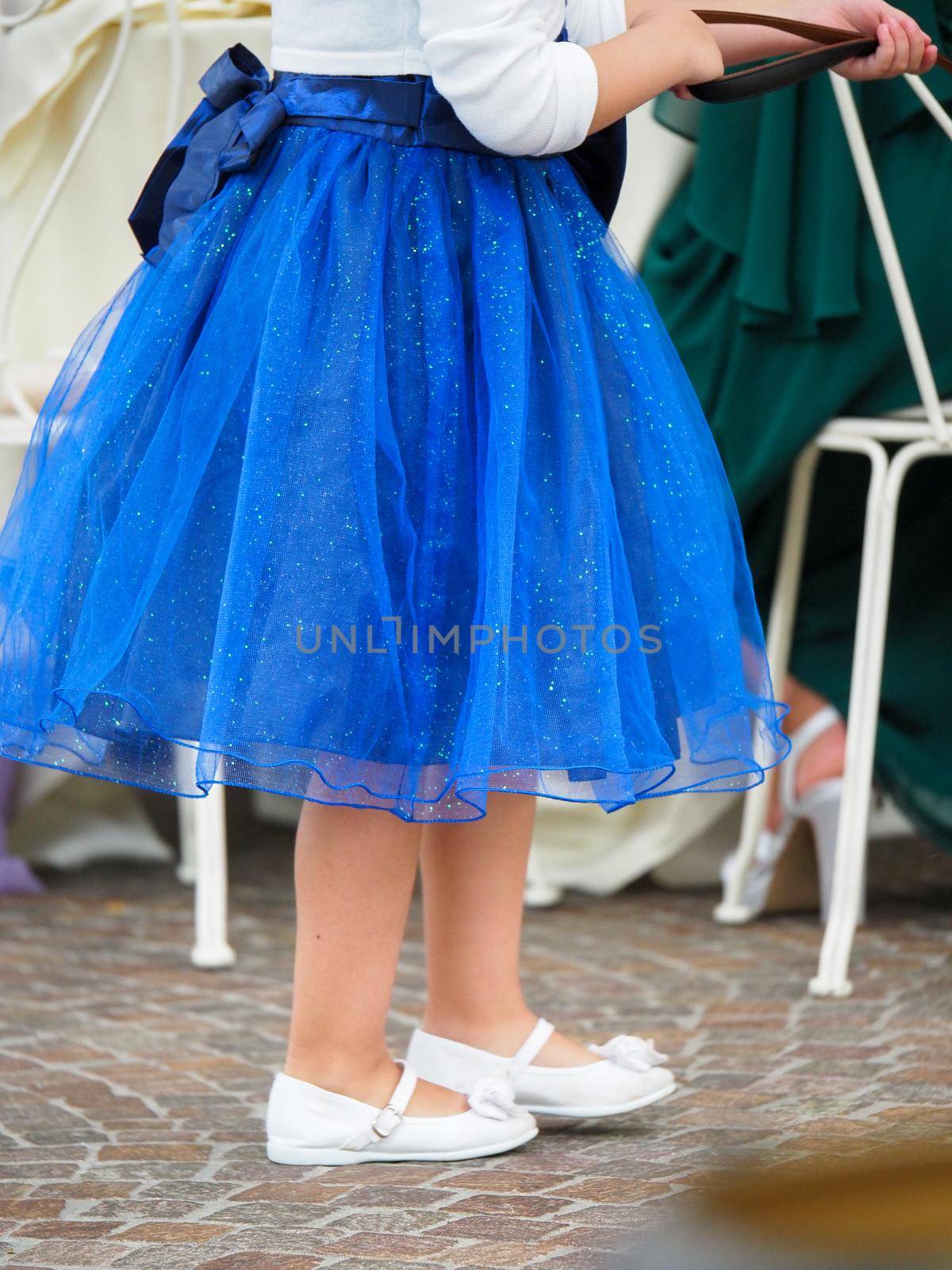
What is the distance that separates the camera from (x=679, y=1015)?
1.93 metres

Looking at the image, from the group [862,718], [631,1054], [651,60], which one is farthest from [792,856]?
[651,60]

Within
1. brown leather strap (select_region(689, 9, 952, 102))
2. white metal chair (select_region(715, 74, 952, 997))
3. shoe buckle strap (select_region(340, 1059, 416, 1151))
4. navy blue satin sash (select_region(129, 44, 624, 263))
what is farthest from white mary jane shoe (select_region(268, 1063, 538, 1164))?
brown leather strap (select_region(689, 9, 952, 102))

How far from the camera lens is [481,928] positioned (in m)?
1.52

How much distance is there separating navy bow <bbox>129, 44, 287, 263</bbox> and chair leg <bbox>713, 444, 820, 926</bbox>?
1049 millimetres

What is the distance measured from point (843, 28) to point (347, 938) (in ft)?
3.17

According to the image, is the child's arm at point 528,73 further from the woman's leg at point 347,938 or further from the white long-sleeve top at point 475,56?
the woman's leg at point 347,938

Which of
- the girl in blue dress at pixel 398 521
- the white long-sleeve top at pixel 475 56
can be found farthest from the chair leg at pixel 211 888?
the white long-sleeve top at pixel 475 56

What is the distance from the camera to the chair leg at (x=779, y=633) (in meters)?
2.30

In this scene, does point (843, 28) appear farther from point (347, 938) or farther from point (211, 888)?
point (211, 888)

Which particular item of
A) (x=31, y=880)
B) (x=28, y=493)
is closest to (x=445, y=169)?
(x=28, y=493)

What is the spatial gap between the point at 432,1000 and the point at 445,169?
764 millimetres

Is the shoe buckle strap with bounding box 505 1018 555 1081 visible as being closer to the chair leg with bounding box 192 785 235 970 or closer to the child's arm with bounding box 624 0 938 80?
the chair leg with bounding box 192 785 235 970

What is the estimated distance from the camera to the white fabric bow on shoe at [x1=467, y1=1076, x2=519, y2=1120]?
145 cm

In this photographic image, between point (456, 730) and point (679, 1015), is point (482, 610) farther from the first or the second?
point (679, 1015)
